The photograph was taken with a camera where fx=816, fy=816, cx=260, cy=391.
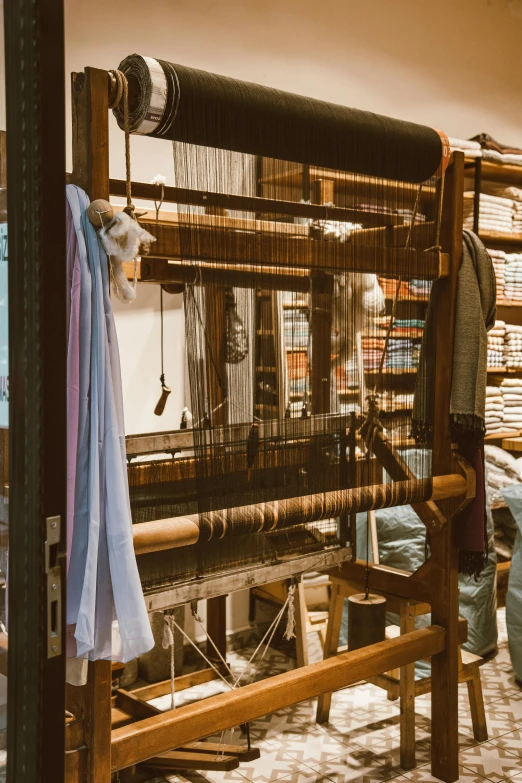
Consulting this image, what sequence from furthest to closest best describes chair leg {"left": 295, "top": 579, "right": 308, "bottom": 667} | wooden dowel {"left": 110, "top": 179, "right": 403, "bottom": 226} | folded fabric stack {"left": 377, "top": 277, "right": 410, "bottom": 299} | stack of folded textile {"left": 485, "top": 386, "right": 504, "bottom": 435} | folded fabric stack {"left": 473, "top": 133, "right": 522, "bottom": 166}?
1. stack of folded textile {"left": 485, "top": 386, "right": 504, "bottom": 435}
2. folded fabric stack {"left": 473, "top": 133, "right": 522, "bottom": 166}
3. chair leg {"left": 295, "top": 579, "right": 308, "bottom": 667}
4. folded fabric stack {"left": 377, "top": 277, "right": 410, "bottom": 299}
5. wooden dowel {"left": 110, "top": 179, "right": 403, "bottom": 226}

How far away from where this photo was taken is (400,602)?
289 centimetres

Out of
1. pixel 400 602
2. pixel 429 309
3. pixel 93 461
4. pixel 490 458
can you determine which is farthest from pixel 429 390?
pixel 490 458

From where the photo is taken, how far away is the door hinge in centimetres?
119

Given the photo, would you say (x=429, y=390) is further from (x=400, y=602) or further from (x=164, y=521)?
(x=164, y=521)

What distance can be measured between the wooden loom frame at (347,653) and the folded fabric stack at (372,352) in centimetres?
22

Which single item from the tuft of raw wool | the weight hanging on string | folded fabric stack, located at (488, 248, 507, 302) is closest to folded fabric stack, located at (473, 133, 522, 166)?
folded fabric stack, located at (488, 248, 507, 302)

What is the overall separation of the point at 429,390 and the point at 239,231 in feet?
3.23

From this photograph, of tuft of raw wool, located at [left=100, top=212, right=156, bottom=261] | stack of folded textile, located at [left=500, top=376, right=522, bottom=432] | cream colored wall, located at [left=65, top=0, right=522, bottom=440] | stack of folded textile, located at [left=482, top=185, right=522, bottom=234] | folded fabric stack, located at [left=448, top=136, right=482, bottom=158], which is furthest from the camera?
stack of folded textile, located at [left=482, top=185, right=522, bottom=234]

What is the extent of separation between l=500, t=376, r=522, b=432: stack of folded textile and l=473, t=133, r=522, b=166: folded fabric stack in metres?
1.28

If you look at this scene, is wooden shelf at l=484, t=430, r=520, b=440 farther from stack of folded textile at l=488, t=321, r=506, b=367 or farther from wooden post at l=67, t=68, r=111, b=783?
wooden post at l=67, t=68, r=111, b=783

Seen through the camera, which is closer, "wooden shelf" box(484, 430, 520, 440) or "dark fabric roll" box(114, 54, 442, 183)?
"dark fabric roll" box(114, 54, 442, 183)

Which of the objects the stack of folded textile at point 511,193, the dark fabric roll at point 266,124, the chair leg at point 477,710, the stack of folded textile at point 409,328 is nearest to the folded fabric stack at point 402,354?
the stack of folded textile at point 409,328

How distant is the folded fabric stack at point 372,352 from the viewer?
2.36 meters

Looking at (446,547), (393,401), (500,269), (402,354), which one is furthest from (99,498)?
(500,269)
